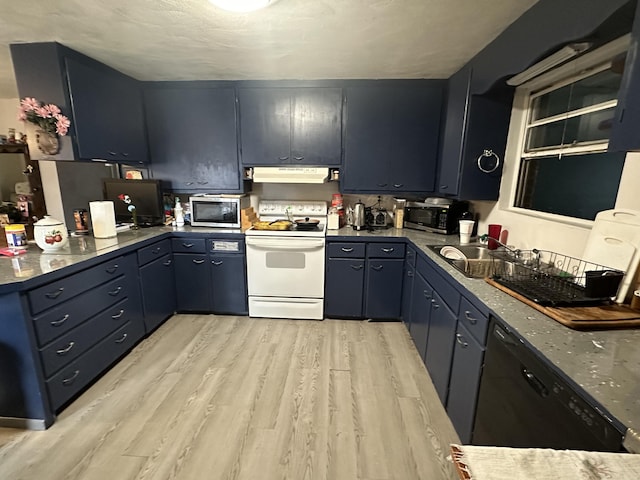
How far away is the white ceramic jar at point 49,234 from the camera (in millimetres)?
2006

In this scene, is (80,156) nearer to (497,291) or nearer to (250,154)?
(250,154)

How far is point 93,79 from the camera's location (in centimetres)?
241

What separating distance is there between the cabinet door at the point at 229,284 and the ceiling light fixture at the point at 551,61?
264cm

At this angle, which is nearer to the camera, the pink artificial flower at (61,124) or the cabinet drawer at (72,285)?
the cabinet drawer at (72,285)

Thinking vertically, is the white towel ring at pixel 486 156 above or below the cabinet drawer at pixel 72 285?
above

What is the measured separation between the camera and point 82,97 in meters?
2.32

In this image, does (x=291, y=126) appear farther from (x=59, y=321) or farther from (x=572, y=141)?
(x=59, y=321)

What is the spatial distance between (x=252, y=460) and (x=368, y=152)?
2.67 m

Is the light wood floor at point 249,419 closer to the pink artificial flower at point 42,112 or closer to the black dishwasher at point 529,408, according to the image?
the black dishwasher at point 529,408

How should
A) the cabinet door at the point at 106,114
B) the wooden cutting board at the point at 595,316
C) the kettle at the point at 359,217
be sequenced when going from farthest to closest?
the kettle at the point at 359,217 < the cabinet door at the point at 106,114 < the wooden cutting board at the point at 595,316

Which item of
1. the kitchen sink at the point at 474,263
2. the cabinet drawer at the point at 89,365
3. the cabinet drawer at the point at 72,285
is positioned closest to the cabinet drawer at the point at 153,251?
the cabinet drawer at the point at 72,285

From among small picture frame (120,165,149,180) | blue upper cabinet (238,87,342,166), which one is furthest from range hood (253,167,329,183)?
small picture frame (120,165,149,180)

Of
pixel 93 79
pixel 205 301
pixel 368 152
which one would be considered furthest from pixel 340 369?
pixel 93 79

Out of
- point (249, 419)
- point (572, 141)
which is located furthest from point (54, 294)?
point (572, 141)
